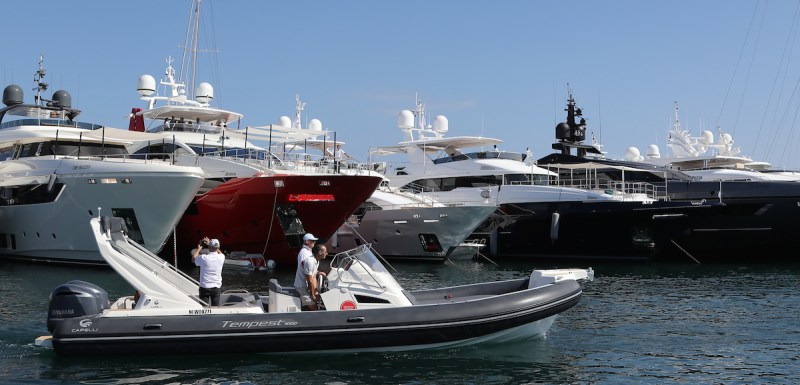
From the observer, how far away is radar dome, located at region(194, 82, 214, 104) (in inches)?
1457

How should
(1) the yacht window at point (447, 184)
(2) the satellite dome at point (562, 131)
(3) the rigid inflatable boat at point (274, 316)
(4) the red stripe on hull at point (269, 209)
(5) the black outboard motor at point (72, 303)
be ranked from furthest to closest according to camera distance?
1. (2) the satellite dome at point (562, 131)
2. (1) the yacht window at point (447, 184)
3. (4) the red stripe on hull at point (269, 209)
4. (5) the black outboard motor at point (72, 303)
5. (3) the rigid inflatable boat at point (274, 316)

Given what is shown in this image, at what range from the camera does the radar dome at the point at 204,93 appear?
37.0 m

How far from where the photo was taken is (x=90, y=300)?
457 inches

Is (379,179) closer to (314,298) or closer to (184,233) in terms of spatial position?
(184,233)

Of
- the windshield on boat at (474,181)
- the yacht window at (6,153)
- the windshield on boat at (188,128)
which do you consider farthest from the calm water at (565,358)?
the windshield on boat at (474,181)

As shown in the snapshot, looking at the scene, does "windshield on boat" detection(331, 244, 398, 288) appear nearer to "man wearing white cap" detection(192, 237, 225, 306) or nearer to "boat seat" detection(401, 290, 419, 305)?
"boat seat" detection(401, 290, 419, 305)

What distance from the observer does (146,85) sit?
121 feet

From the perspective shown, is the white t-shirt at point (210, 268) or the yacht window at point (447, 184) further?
the yacht window at point (447, 184)

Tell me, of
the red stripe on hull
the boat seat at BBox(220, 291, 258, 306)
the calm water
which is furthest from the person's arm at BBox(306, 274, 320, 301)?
the red stripe on hull

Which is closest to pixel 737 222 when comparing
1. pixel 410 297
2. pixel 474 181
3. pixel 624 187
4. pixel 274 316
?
pixel 624 187

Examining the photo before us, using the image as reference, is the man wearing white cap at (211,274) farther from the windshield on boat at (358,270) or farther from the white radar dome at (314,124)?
the white radar dome at (314,124)

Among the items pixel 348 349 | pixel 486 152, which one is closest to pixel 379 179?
pixel 486 152

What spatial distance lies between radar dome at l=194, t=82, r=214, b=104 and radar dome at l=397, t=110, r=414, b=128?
37.9ft

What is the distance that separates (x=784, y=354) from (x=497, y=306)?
4.60 metres
